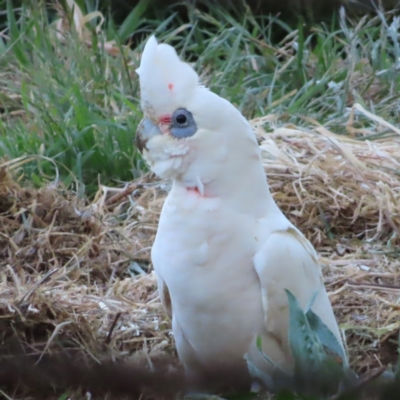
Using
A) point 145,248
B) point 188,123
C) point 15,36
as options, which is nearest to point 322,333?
point 188,123

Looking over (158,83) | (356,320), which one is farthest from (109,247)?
(158,83)

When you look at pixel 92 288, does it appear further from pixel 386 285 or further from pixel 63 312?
pixel 386 285

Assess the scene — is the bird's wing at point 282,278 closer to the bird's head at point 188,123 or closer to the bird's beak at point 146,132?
the bird's head at point 188,123

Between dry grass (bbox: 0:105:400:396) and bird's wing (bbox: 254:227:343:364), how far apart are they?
0.91 ft

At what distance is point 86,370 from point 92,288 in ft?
5.71

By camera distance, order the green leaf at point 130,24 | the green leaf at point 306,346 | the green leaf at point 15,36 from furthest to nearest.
→ the green leaf at point 130,24
the green leaf at point 15,36
the green leaf at point 306,346

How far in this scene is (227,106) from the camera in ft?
5.38

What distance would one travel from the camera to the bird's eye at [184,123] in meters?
1.62

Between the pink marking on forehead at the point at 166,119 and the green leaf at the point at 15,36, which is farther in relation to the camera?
the green leaf at the point at 15,36

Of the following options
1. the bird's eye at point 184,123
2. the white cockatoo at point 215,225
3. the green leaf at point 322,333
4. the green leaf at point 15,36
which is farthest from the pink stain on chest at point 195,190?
the green leaf at point 15,36

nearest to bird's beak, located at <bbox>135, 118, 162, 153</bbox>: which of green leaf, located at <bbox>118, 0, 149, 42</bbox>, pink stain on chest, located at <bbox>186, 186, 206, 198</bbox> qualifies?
pink stain on chest, located at <bbox>186, 186, 206, 198</bbox>

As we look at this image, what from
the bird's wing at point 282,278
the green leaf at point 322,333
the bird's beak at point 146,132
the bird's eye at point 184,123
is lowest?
the bird's wing at point 282,278

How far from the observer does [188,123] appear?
1.62 metres

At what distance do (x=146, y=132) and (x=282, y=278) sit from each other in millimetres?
422
